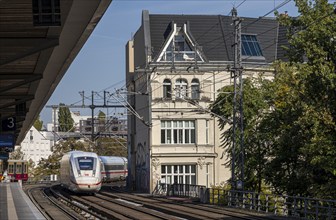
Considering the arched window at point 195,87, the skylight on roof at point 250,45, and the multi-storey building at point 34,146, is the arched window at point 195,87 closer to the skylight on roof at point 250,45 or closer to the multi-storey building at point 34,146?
the skylight on roof at point 250,45

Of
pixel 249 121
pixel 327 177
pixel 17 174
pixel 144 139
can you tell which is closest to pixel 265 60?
pixel 144 139

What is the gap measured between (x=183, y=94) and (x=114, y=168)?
2566 centimetres

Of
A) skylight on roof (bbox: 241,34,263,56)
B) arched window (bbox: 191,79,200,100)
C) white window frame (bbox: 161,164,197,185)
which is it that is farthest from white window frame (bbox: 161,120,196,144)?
skylight on roof (bbox: 241,34,263,56)

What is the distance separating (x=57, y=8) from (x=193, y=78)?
5328cm

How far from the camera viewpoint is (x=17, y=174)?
9644cm

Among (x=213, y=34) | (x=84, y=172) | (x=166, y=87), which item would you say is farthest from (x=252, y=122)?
(x=213, y=34)

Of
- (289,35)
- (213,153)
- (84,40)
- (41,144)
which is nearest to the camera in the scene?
(84,40)

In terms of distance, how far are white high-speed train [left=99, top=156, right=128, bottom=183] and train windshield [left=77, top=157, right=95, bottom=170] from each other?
76.5ft

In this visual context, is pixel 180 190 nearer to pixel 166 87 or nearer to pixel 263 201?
pixel 166 87

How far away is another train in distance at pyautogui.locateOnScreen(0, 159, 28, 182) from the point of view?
3723 inches

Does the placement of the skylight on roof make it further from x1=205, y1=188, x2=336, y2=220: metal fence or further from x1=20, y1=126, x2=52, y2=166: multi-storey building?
x1=20, y1=126, x2=52, y2=166: multi-storey building

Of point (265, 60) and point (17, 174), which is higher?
point (265, 60)

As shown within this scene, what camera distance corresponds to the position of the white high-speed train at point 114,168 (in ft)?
268

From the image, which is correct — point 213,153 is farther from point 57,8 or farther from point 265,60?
point 57,8
